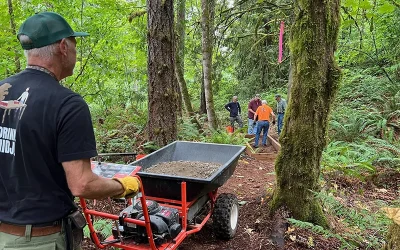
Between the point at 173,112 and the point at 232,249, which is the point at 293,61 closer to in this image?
the point at 232,249

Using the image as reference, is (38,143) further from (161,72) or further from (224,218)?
(161,72)

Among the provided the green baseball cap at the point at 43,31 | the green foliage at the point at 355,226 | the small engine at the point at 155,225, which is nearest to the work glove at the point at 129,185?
the small engine at the point at 155,225

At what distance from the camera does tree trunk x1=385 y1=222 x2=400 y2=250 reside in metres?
2.27

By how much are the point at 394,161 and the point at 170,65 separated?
17.5 ft

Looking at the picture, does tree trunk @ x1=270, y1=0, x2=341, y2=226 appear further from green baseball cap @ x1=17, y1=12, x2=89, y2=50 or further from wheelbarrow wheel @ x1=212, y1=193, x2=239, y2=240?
green baseball cap @ x1=17, y1=12, x2=89, y2=50

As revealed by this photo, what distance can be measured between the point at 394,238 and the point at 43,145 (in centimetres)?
253

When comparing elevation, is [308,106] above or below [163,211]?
above

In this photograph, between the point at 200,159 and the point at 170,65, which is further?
the point at 170,65

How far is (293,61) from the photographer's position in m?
4.16

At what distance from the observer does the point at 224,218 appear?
402 cm

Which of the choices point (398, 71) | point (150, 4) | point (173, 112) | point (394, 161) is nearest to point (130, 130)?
point (173, 112)

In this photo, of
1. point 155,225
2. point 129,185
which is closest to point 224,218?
point 155,225

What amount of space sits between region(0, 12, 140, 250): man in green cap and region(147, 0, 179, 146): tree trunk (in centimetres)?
458

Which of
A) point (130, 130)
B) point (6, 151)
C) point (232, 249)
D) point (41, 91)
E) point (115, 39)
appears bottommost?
point (232, 249)
